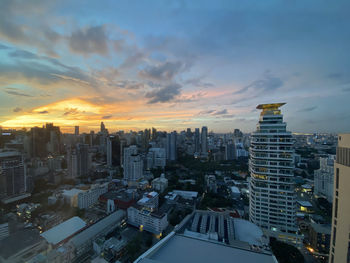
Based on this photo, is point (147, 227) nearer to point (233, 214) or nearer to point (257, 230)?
point (233, 214)

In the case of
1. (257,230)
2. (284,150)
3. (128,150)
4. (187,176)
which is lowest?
(187,176)

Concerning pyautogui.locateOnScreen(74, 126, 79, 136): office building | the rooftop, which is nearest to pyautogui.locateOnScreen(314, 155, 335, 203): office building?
the rooftop

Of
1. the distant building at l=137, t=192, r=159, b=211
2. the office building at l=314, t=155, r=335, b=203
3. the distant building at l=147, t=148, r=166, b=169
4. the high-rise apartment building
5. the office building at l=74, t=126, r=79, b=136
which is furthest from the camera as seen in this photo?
the office building at l=74, t=126, r=79, b=136

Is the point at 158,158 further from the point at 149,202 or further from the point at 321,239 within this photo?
the point at 321,239

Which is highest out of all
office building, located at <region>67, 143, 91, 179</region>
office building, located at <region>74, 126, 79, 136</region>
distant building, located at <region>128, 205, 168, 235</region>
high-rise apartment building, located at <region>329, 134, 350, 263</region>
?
office building, located at <region>74, 126, 79, 136</region>

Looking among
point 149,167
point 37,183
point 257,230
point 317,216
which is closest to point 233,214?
point 257,230

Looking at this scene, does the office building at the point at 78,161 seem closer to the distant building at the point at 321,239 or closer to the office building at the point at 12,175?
the office building at the point at 12,175

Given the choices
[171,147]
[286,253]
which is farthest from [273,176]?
[171,147]

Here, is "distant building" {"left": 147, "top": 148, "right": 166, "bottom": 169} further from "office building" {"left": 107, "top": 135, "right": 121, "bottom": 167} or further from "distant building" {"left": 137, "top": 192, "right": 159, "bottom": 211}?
"distant building" {"left": 137, "top": 192, "right": 159, "bottom": 211}
